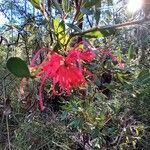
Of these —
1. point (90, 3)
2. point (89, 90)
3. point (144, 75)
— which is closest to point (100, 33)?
point (90, 3)

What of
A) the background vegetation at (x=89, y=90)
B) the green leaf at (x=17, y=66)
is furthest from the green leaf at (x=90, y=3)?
the green leaf at (x=17, y=66)

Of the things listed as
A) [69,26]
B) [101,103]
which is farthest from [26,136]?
[69,26]

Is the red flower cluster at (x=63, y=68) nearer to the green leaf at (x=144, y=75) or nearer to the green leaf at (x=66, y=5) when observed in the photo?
the green leaf at (x=66, y=5)

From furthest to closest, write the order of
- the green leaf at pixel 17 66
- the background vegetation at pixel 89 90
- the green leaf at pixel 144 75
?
the green leaf at pixel 144 75, the background vegetation at pixel 89 90, the green leaf at pixel 17 66

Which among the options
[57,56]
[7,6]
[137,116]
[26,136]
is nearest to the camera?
[57,56]

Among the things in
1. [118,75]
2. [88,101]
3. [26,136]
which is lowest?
[26,136]

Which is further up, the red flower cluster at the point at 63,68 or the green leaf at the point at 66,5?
the green leaf at the point at 66,5

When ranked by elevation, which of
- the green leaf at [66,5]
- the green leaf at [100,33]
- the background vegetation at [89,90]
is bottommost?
the background vegetation at [89,90]

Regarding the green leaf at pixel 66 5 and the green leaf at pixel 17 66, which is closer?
the green leaf at pixel 17 66

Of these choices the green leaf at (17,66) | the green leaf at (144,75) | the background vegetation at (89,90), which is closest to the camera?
the green leaf at (17,66)

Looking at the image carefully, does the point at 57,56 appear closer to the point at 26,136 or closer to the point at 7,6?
the point at 26,136

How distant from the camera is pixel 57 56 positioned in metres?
0.57

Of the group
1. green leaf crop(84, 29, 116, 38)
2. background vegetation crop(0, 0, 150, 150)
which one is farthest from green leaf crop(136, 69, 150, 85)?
green leaf crop(84, 29, 116, 38)

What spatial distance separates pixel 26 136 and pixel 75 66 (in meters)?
1.11
